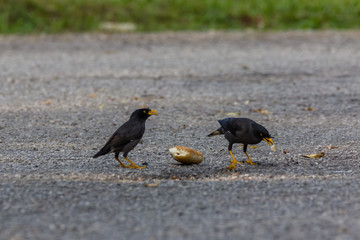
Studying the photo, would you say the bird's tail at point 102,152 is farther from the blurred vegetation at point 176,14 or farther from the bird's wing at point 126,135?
the blurred vegetation at point 176,14

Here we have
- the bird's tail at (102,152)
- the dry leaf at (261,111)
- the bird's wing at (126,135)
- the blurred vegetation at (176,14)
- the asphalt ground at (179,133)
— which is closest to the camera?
the asphalt ground at (179,133)

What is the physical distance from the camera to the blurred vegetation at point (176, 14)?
1491cm

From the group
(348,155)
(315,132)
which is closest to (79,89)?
(315,132)

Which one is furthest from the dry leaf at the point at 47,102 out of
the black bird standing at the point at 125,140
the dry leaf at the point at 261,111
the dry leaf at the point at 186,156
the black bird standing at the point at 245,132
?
the black bird standing at the point at 245,132

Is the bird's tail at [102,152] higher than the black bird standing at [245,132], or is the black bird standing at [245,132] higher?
the black bird standing at [245,132]

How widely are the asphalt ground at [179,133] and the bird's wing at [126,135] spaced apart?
0.78 ft

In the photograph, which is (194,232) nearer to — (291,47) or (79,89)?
(79,89)

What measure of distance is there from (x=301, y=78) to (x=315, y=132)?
329 cm

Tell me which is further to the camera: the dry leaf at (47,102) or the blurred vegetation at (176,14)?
the blurred vegetation at (176,14)

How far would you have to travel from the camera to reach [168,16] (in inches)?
615

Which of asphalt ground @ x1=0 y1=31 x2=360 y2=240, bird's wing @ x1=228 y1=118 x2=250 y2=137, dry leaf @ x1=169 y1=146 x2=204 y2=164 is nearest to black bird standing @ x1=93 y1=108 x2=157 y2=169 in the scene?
asphalt ground @ x1=0 y1=31 x2=360 y2=240

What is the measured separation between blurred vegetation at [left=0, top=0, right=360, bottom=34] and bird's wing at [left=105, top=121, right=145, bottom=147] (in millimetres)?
9296

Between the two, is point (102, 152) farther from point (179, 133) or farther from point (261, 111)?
point (261, 111)

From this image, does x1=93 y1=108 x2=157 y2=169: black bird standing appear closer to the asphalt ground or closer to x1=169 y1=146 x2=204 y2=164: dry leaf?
the asphalt ground
